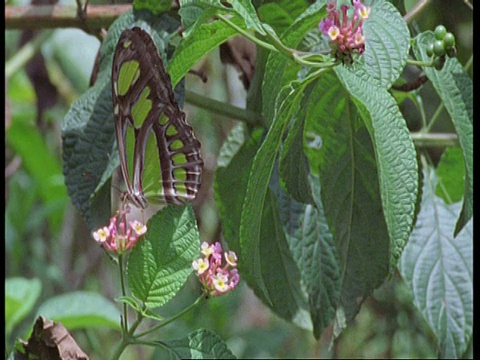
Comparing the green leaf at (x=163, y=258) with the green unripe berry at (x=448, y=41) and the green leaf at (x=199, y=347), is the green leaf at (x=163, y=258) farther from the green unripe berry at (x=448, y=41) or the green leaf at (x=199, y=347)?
the green unripe berry at (x=448, y=41)

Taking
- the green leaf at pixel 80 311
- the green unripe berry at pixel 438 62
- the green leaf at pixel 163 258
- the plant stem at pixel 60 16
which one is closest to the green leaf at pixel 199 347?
the green leaf at pixel 163 258

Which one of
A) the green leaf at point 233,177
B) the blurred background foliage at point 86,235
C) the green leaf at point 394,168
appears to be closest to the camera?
the green leaf at point 394,168

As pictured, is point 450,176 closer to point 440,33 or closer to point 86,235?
point 440,33

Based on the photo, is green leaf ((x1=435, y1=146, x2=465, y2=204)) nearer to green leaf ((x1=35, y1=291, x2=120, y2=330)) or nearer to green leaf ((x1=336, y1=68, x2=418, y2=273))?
green leaf ((x1=336, y1=68, x2=418, y2=273))

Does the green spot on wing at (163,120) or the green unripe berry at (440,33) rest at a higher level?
the green unripe berry at (440,33)

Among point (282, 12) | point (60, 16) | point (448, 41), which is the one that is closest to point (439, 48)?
point (448, 41)

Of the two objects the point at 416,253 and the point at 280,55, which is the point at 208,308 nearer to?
the point at 416,253

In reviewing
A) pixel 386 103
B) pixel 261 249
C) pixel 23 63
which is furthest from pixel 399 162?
pixel 23 63
